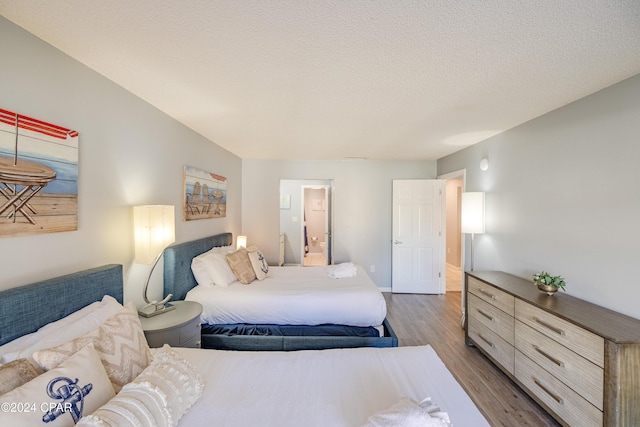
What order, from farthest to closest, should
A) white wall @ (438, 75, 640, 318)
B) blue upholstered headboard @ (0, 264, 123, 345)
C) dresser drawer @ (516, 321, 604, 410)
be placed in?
white wall @ (438, 75, 640, 318) < dresser drawer @ (516, 321, 604, 410) < blue upholstered headboard @ (0, 264, 123, 345)

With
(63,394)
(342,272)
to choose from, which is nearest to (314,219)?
(342,272)

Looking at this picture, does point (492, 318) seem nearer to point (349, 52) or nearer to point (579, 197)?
point (579, 197)

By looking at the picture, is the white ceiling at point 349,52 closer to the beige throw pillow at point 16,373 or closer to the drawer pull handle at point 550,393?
the beige throw pillow at point 16,373

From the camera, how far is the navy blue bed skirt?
7.67 feet

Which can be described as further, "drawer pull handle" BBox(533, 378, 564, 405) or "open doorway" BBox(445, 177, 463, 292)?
"open doorway" BBox(445, 177, 463, 292)

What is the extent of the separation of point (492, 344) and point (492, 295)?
46 centimetres

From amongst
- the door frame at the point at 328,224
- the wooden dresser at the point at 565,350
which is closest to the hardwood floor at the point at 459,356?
the wooden dresser at the point at 565,350

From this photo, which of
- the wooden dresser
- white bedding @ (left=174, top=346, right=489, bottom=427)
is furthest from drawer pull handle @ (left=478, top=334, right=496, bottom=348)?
white bedding @ (left=174, top=346, right=489, bottom=427)

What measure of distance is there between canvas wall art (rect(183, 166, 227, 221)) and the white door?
2.89m

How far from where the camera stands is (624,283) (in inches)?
67.6

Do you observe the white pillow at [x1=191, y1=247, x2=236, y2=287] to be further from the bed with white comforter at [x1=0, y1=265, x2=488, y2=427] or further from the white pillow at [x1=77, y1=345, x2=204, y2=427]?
the white pillow at [x1=77, y1=345, x2=204, y2=427]

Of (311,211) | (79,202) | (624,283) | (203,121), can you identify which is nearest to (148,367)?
(79,202)

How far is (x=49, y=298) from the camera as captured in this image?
1.28m

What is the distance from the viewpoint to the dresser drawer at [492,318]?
7.30ft
